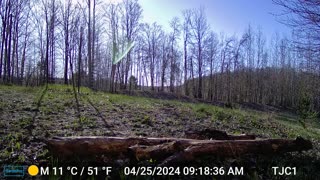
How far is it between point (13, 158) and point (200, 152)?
10.2 ft

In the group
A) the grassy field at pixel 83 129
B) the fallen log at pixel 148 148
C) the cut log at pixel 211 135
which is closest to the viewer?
the fallen log at pixel 148 148

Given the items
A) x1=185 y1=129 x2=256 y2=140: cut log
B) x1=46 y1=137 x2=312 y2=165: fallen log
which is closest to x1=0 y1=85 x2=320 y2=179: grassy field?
x1=46 y1=137 x2=312 y2=165: fallen log

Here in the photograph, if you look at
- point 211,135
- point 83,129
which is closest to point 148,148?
point 211,135

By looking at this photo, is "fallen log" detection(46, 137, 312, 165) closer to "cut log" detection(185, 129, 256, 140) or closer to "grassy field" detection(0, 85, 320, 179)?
"grassy field" detection(0, 85, 320, 179)

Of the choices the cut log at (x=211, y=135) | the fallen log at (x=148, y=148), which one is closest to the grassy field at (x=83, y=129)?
the fallen log at (x=148, y=148)

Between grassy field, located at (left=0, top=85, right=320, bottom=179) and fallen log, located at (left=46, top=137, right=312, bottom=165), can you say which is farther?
grassy field, located at (left=0, top=85, right=320, bottom=179)

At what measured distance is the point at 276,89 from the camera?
53.6 metres

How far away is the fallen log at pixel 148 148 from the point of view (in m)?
4.07

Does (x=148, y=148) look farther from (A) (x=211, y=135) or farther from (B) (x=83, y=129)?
(B) (x=83, y=129)

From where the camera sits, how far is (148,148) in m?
4.27

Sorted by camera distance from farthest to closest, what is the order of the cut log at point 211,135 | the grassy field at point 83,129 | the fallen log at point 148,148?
1. the cut log at point 211,135
2. the grassy field at point 83,129
3. the fallen log at point 148,148

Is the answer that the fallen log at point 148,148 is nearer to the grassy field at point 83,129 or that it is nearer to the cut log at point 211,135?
the grassy field at point 83,129

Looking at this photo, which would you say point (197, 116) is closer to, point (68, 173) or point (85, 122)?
point (85, 122)

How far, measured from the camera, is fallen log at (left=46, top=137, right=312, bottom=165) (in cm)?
407
